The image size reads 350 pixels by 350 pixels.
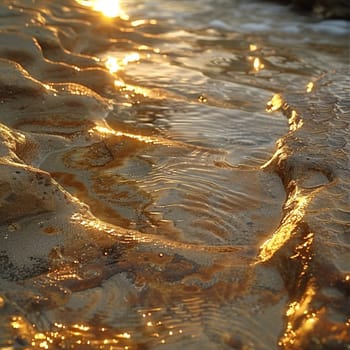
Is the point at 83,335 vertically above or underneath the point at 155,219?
underneath

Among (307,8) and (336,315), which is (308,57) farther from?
(336,315)

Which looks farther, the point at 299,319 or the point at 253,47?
the point at 253,47

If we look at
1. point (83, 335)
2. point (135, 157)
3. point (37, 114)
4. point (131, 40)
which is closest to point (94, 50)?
point (131, 40)

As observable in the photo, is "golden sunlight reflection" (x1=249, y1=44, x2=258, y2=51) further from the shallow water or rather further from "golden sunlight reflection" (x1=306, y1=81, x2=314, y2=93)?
"golden sunlight reflection" (x1=306, y1=81, x2=314, y2=93)

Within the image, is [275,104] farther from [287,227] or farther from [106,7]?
[106,7]

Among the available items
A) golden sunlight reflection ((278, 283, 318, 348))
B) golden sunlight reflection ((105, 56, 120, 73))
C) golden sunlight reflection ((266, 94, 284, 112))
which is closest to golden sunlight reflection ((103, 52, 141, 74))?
golden sunlight reflection ((105, 56, 120, 73))

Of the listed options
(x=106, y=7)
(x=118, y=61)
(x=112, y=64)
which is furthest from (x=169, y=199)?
(x=106, y=7)

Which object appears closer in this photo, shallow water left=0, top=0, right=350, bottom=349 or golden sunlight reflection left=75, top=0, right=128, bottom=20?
shallow water left=0, top=0, right=350, bottom=349
